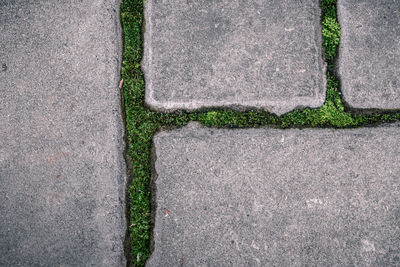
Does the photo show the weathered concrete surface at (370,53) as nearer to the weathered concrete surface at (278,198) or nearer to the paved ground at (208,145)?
the paved ground at (208,145)

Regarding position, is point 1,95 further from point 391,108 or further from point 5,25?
point 391,108

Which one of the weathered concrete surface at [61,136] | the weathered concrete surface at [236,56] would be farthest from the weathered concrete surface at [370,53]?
the weathered concrete surface at [61,136]

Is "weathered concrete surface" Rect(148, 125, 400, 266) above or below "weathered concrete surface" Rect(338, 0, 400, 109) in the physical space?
below

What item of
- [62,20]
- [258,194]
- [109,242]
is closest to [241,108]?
[258,194]

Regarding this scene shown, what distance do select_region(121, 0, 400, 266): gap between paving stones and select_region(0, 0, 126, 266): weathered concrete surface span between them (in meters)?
0.08

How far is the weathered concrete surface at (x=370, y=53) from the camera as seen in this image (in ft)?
5.51

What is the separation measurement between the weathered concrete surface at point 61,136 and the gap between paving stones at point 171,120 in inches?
3.3

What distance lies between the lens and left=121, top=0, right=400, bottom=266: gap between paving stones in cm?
167

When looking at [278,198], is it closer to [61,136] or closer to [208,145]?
[208,145]

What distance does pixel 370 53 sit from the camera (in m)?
1.70

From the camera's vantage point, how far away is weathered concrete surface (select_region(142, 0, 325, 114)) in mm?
1690

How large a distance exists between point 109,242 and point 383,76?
207 centimetres

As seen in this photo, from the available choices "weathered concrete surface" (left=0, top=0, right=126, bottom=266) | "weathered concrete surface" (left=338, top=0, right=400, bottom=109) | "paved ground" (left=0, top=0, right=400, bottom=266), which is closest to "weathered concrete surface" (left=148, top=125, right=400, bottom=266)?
"paved ground" (left=0, top=0, right=400, bottom=266)

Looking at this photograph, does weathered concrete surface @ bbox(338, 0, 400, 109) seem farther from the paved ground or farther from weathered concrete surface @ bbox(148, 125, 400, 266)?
weathered concrete surface @ bbox(148, 125, 400, 266)
